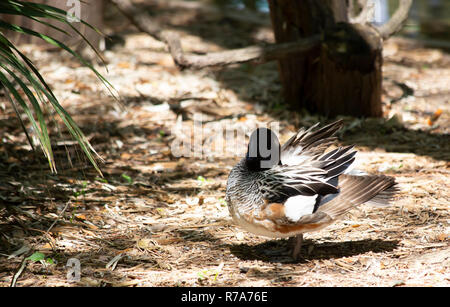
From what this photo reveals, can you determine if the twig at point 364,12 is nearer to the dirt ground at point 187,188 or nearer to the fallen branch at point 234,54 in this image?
the fallen branch at point 234,54

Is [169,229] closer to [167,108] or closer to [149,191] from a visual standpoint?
[149,191]

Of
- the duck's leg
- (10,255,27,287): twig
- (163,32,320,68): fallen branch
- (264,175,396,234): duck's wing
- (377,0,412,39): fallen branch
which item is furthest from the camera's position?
(377,0,412,39): fallen branch

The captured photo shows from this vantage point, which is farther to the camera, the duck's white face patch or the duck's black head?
the duck's black head

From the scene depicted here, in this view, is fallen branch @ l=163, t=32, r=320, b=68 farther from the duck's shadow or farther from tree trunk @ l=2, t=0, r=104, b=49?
the duck's shadow

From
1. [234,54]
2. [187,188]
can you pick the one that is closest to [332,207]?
[187,188]

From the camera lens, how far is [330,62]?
236 inches

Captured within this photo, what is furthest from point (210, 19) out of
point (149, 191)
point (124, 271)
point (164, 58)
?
point (124, 271)

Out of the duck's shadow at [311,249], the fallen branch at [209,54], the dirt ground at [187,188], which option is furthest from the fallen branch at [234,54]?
the duck's shadow at [311,249]

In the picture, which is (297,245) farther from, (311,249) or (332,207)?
(332,207)

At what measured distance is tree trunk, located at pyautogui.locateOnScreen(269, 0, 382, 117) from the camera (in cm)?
587

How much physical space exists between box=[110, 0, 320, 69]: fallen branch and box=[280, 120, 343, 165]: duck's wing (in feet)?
7.56

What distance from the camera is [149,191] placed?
15.4ft

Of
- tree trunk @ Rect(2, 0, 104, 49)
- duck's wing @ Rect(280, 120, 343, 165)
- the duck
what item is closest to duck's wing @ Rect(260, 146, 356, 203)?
the duck

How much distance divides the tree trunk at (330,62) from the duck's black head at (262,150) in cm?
267
